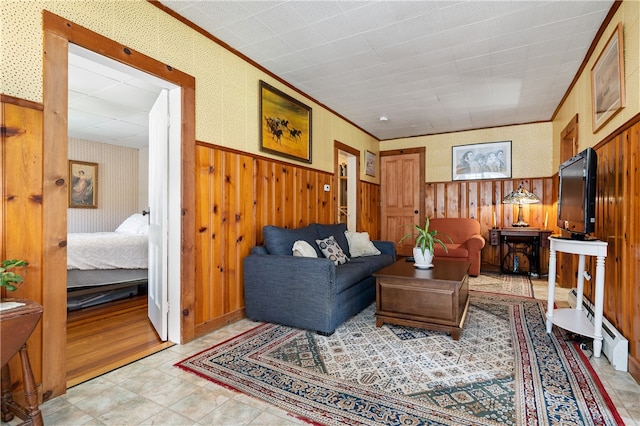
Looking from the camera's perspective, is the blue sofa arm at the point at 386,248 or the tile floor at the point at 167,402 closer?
the tile floor at the point at 167,402

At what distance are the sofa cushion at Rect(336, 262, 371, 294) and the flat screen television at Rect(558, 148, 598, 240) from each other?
5.92 ft

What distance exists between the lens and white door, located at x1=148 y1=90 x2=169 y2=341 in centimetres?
266

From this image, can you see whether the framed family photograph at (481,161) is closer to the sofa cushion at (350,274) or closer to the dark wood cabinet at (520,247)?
the dark wood cabinet at (520,247)

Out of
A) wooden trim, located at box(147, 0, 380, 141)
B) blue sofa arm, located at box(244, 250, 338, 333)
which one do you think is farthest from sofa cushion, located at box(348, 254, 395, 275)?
wooden trim, located at box(147, 0, 380, 141)

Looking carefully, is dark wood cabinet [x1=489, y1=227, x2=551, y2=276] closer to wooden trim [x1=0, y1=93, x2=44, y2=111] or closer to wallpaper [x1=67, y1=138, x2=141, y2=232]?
wooden trim [x1=0, y1=93, x2=44, y2=111]

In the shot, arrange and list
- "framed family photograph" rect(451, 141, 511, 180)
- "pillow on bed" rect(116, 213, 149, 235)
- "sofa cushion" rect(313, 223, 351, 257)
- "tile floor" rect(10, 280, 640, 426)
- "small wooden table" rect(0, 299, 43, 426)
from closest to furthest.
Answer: "small wooden table" rect(0, 299, 43, 426) < "tile floor" rect(10, 280, 640, 426) < "sofa cushion" rect(313, 223, 351, 257) < "pillow on bed" rect(116, 213, 149, 235) < "framed family photograph" rect(451, 141, 511, 180)

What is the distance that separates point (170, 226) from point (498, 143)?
5.61m

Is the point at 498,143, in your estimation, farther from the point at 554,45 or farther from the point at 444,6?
the point at 444,6

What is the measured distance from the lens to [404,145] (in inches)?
262

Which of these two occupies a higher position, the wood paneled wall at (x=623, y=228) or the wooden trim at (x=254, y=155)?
the wooden trim at (x=254, y=155)

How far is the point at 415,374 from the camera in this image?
81.0 inches

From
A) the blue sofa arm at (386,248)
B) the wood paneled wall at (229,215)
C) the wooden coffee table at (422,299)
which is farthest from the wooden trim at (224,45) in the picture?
the wooden coffee table at (422,299)

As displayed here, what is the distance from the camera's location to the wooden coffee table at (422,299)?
8.59 ft

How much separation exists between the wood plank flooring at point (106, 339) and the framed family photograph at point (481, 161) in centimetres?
556
